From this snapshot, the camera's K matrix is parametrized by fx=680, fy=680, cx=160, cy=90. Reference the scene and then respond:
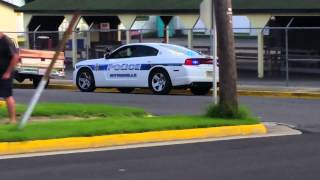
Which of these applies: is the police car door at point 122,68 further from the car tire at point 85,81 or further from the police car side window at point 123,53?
the car tire at point 85,81

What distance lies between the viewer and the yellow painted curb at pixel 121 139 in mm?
10023

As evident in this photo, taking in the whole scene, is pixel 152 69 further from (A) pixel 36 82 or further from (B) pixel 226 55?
(B) pixel 226 55

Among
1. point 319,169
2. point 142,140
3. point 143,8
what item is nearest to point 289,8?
point 143,8

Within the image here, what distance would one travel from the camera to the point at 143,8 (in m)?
30.2

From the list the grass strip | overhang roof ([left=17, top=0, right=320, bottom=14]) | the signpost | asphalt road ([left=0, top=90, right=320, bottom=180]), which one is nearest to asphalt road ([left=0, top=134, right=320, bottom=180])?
asphalt road ([left=0, top=90, right=320, bottom=180])

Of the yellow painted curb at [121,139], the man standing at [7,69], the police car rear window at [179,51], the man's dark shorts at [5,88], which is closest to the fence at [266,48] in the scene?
the police car rear window at [179,51]

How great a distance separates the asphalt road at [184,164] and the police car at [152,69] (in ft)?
28.6

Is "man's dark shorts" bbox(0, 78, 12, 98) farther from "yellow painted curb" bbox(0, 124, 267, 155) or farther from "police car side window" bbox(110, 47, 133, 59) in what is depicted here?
"police car side window" bbox(110, 47, 133, 59)

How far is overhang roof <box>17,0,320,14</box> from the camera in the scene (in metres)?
26.3

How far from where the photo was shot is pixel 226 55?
12.6m

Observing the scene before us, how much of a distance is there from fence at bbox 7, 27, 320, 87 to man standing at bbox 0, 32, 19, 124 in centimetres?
Answer: 1237

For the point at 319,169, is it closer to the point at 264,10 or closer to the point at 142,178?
the point at 142,178

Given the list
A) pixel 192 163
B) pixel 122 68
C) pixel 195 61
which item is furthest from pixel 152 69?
pixel 192 163

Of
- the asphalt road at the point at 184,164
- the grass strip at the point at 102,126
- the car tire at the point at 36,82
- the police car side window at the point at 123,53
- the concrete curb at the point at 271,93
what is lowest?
the asphalt road at the point at 184,164
